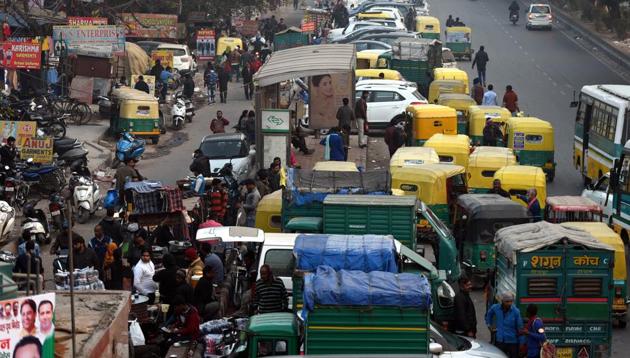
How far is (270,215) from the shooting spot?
22719 mm

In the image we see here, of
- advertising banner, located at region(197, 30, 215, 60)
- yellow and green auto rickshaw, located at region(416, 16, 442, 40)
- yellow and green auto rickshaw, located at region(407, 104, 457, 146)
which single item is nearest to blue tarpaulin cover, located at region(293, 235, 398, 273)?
yellow and green auto rickshaw, located at region(407, 104, 457, 146)

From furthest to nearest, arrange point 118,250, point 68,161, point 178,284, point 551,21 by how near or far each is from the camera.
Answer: point 551,21 → point 68,161 → point 118,250 → point 178,284

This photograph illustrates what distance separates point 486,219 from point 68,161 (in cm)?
1066

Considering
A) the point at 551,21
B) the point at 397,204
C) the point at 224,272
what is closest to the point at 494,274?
the point at 397,204

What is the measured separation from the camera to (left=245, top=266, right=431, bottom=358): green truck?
1504 centimetres

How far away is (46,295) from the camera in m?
10.6

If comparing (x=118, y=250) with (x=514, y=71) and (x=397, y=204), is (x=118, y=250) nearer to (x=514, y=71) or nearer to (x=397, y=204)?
(x=397, y=204)

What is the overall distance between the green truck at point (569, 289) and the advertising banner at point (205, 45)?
35.3m

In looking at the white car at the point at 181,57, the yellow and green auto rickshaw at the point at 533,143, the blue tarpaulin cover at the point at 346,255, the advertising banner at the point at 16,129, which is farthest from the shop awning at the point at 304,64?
the white car at the point at 181,57

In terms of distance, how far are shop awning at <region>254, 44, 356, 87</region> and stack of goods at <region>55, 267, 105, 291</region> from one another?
11.9m

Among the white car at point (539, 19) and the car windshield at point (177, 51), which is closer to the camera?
the car windshield at point (177, 51)

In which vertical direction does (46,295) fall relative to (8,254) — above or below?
above

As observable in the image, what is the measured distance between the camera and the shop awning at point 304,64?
29781 millimetres

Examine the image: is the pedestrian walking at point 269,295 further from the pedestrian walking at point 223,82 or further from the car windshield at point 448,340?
the pedestrian walking at point 223,82
